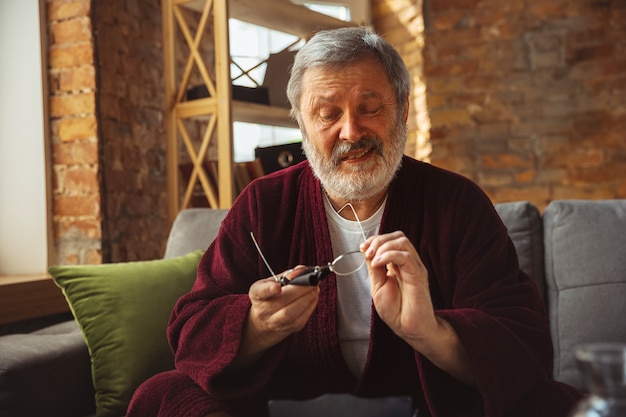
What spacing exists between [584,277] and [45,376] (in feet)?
4.67

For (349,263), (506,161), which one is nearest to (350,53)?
(349,263)

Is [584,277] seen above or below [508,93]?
below

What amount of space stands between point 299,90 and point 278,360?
0.61m

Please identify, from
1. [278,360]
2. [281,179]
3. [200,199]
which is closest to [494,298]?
[278,360]

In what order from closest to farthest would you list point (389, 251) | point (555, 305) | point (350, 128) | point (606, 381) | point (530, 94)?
point (606, 381) → point (389, 251) → point (350, 128) → point (555, 305) → point (530, 94)

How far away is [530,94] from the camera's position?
130 inches

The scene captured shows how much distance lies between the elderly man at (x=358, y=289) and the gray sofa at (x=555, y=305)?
14.1 inches

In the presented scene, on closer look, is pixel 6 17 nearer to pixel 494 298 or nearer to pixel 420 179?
pixel 420 179

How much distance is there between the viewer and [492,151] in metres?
3.33

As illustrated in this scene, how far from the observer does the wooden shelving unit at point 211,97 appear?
99.2 inches

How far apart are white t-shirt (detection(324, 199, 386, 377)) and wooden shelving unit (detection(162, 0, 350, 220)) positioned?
3.59 ft

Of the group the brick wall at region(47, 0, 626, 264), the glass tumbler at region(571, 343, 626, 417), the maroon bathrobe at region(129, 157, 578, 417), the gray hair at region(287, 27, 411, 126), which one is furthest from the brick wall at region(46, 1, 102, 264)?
the glass tumbler at region(571, 343, 626, 417)

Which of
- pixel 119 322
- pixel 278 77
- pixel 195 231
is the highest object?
→ pixel 278 77

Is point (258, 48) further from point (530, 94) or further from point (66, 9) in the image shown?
point (530, 94)
